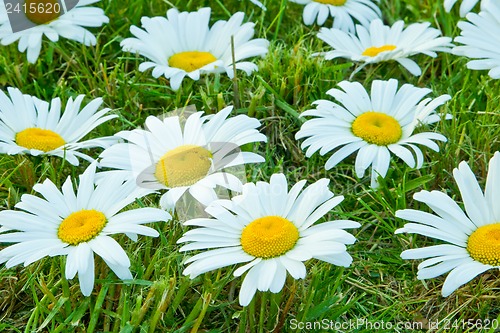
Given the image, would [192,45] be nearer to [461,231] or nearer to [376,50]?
[376,50]

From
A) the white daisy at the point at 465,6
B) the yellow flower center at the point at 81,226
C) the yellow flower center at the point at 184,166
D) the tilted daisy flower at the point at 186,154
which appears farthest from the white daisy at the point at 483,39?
the yellow flower center at the point at 81,226

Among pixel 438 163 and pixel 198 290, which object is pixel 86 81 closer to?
pixel 198 290

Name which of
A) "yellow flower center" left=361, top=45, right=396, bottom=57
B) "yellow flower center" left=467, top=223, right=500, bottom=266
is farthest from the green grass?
"yellow flower center" left=467, top=223, right=500, bottom=266

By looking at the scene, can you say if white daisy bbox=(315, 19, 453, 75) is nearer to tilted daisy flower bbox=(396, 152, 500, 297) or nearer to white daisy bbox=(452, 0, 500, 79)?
white daisy bbox=(452, 0, 500, 79)

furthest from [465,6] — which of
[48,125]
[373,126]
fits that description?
[48,125]

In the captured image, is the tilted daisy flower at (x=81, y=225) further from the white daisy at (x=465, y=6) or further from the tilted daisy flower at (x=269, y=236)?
the white daisy at (x=465, y=6)

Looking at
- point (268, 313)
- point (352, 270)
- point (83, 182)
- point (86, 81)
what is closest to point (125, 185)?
point (83, 182)
